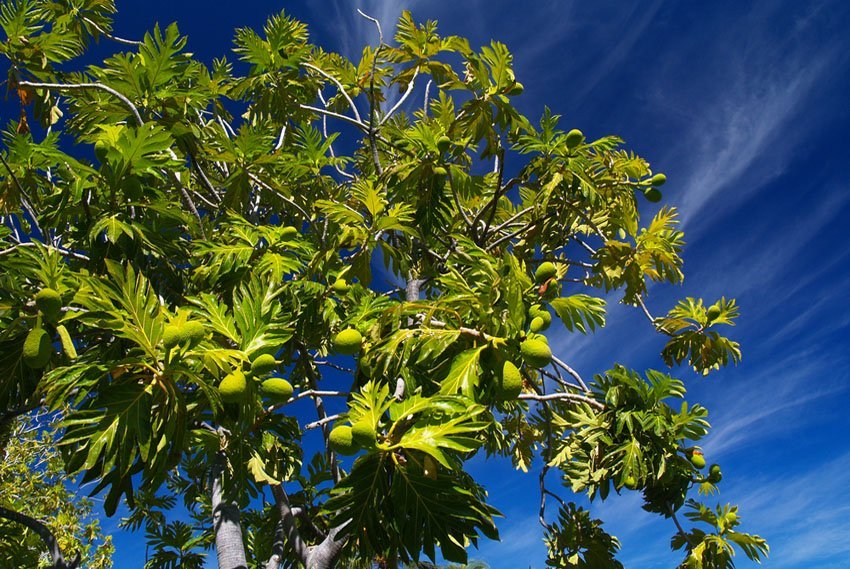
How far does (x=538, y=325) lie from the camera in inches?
92.2

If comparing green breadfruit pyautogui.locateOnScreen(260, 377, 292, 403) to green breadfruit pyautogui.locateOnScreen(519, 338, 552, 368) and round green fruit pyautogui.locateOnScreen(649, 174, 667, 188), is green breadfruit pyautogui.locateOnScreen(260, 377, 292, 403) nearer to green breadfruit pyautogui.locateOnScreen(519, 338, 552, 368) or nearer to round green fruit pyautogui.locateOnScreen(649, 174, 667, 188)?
green breadfruit pyautogui.locateOnScreen(519, 338, 552, 368)

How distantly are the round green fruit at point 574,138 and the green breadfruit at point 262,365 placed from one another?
9.63 ft

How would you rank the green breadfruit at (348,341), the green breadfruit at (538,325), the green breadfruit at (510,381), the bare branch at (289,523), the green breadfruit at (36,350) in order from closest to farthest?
the green breadfruit at (36,350) → the green breadfruit at (510,381) → the green breadfruit at (538,325) → the green breadfruit at (348,341) → the bare branch at (289,523)

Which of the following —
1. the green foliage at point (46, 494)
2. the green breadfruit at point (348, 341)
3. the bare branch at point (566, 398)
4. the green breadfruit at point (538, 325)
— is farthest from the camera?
the green foliage at point (46, 494)

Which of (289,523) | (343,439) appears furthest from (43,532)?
(343,439)

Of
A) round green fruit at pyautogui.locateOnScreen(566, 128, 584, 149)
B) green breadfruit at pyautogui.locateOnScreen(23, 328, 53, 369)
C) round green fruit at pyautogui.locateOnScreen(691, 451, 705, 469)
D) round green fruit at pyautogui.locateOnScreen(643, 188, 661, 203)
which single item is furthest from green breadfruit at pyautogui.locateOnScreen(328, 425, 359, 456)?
round green fruit at pyautogui.locateOnScreen(643, 188, 661, 203)

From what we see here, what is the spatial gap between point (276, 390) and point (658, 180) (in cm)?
370

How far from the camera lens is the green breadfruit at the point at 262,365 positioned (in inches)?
86.0

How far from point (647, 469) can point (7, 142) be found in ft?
15.7

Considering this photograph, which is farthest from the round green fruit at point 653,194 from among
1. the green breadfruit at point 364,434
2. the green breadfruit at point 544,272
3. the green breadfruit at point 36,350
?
the green breadfruit at point 36,350

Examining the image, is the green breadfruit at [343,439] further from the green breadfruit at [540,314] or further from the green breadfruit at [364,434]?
the green breadfruit at [540,314]

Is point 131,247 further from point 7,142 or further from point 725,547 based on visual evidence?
point 725,547

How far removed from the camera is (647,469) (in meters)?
3.41

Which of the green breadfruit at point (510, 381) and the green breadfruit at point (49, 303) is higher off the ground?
the green breadfruit at point (49, 303)
